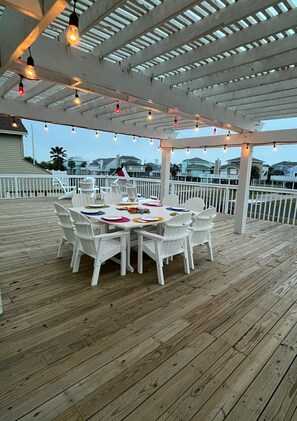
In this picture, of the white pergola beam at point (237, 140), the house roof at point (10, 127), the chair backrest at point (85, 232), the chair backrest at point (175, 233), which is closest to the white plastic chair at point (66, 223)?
the chair backrest at point (85, 232)

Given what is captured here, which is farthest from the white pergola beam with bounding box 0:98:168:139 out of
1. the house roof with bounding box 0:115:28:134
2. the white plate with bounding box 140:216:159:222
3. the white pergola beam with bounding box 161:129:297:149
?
the house roof with bounding box 0:115:28:134

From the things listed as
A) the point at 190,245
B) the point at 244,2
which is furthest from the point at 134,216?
the point at 244,2

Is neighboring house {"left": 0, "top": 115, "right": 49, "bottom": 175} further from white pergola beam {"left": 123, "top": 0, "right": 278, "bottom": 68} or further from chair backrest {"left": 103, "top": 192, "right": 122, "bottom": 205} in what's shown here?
white pergola beam {"left": 123, "top": 0, "right": 278, "bottom": 68}

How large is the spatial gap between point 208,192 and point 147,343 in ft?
20.1

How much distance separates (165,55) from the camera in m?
2.85

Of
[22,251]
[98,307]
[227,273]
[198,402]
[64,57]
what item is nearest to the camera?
[198,402]

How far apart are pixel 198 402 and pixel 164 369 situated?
0.96 feet

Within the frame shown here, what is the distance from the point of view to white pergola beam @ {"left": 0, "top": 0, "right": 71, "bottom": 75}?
1489 mm

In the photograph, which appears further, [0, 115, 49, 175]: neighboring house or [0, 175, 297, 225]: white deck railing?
[0, 115, 49, 175]: neighboring house

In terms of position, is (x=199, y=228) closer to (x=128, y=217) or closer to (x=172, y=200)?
(x=128, y=217)

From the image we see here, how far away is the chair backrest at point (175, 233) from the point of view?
8.77 feet

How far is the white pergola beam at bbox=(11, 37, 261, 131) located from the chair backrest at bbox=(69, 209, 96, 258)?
159cm

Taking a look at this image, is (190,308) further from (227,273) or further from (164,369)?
(227,273)

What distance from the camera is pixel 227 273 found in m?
3.12
